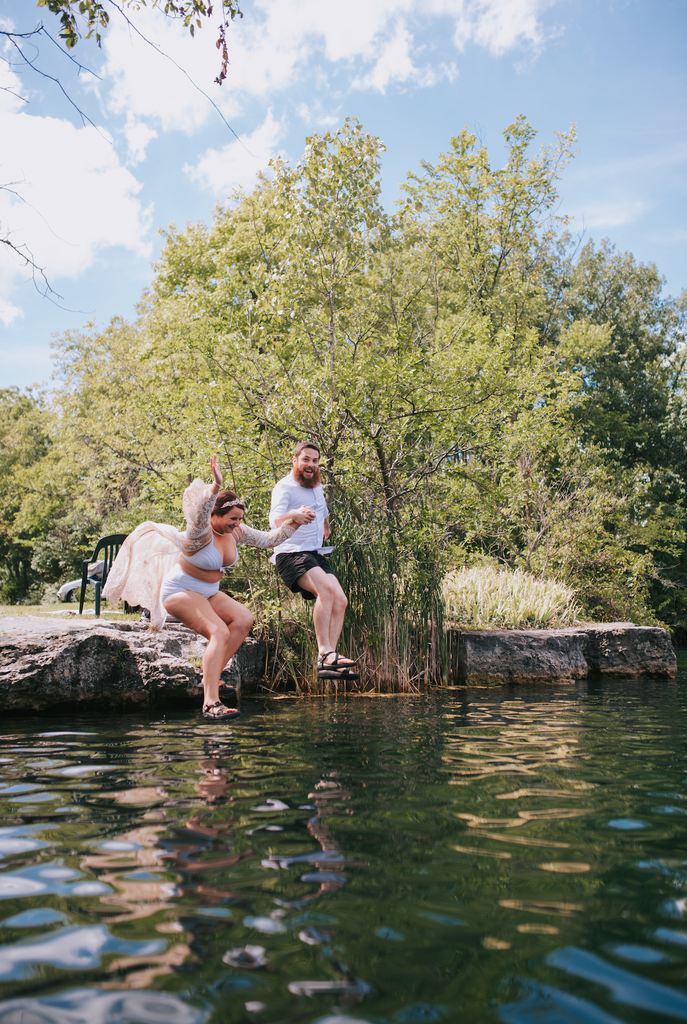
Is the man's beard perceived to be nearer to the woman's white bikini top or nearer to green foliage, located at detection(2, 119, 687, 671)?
the woman's white bikini top

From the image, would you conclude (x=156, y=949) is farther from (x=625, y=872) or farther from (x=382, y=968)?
(x=625, y=872)

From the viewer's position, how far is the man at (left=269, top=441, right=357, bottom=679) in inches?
244

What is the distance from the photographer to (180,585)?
18.3 ft

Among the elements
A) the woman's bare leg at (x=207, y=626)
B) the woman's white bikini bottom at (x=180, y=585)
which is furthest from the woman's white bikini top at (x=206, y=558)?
the woman's bare leg at (x=207, y=626)

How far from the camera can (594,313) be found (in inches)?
1141

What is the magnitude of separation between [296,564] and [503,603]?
17.7 feet

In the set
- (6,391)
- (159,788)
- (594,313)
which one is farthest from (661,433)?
(6,391)

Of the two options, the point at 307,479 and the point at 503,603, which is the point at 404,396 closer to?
the point at 307,479

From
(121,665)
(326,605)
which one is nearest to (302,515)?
(326,605)

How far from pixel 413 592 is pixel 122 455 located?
1315 centimetres

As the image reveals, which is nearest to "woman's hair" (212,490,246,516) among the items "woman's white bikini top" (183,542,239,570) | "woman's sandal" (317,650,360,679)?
"woman's white bikini top" (183,542,239,570)

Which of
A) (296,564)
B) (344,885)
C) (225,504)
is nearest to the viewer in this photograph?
(344,885)

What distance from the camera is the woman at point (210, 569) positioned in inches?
211

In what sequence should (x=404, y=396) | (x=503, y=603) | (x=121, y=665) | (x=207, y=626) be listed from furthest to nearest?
1. (x=503, y=603)
2. (x=404, y=396)
3. (x=121, y=665)
4. (x=207, y=626)
